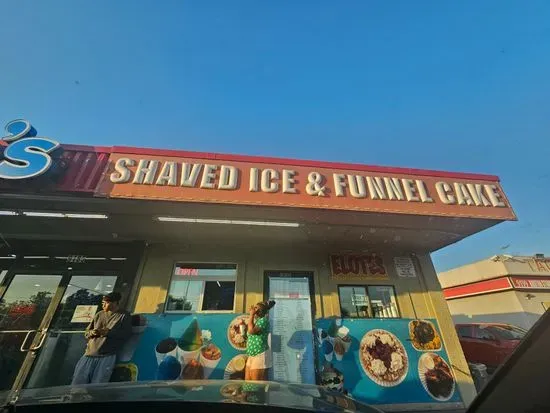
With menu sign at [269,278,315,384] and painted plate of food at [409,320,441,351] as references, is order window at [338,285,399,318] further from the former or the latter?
menu sign at [269,278,315,384]

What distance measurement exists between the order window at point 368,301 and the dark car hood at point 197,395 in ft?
17.4

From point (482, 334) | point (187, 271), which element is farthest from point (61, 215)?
point (482, 334)

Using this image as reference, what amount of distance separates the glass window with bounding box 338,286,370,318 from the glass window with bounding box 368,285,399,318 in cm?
18

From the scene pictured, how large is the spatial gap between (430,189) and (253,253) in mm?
4513

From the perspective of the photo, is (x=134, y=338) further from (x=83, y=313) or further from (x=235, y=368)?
(x=235, y=368)

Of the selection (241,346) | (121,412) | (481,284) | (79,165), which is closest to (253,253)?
(241,346)

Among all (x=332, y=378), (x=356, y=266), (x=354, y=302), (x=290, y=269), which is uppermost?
(x=356, y=266)

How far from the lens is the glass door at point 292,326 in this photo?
240 inches

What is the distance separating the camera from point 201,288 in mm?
6980

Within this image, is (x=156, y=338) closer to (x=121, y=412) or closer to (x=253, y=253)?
(x=253, y=253)

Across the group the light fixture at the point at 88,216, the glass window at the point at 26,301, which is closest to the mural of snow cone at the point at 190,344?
the light fixture at the point at 88,216

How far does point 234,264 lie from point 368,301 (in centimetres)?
362

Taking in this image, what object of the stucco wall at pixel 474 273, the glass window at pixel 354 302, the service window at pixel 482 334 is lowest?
the service window at pixel 482 334

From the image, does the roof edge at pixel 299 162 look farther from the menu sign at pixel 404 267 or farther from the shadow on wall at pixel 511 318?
the shadow on wall at pixel 511 318
